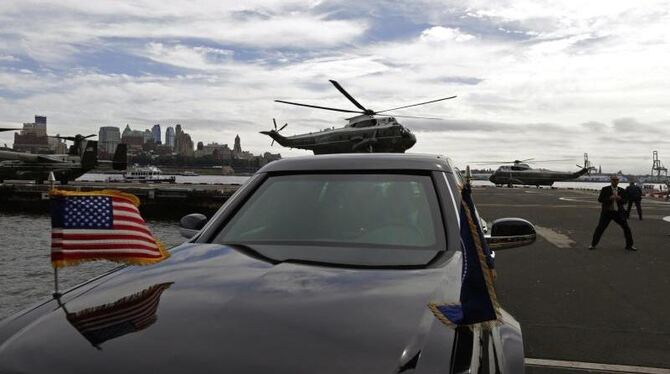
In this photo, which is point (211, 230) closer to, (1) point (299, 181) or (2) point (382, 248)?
(1) point (299, 181)

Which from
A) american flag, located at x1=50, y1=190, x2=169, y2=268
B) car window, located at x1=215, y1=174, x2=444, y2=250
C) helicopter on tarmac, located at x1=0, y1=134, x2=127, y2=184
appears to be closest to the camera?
car window, located at x1=215, y1=174, x2=444, y2=250

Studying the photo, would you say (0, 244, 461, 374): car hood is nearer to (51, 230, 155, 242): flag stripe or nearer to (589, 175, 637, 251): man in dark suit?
(51, 230, 155, 242): flag stripe

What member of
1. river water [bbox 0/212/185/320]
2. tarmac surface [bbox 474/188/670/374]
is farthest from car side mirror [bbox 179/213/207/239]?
tarmac surface [bbox 474/188/670/374]

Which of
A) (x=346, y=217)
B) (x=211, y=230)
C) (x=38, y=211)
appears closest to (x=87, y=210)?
(x=211, y=230)

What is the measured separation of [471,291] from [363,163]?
1490mm

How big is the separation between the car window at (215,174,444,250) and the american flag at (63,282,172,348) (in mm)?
999

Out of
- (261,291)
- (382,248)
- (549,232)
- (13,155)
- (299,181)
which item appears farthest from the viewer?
(13,155)

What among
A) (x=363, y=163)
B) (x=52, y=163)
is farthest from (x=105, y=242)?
(x=52, y=163)

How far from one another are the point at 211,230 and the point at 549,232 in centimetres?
1532

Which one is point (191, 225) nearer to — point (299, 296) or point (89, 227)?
point (89, 227)

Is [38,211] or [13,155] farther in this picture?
[13,155]

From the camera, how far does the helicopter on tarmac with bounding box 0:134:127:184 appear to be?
214ft

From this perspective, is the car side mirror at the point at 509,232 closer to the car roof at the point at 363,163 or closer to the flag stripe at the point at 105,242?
the car roof at the point at 363,163

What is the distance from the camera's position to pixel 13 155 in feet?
208
